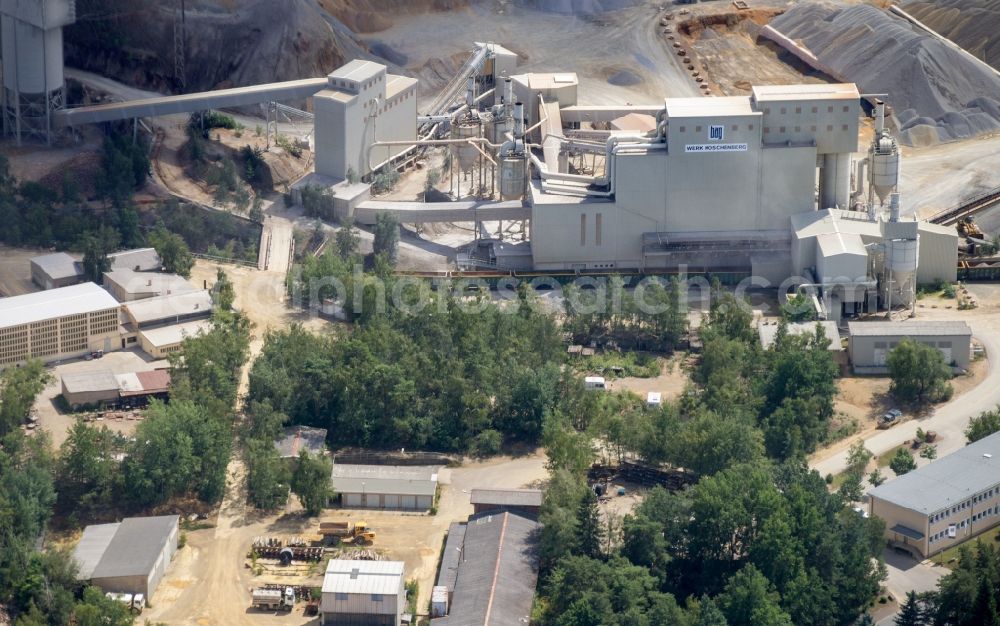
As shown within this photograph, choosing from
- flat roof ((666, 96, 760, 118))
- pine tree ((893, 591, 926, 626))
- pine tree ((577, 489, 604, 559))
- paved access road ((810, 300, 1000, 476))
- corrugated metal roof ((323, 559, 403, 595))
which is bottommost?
pine tree ((893, 591, 926, 626))

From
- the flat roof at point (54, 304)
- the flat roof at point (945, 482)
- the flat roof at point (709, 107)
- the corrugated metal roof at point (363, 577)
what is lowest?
the corrugated metal roof at point (363, 577)

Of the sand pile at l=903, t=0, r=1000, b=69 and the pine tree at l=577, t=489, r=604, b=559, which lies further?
A: the sand pile at l=903, t=0, r=1000, b=69

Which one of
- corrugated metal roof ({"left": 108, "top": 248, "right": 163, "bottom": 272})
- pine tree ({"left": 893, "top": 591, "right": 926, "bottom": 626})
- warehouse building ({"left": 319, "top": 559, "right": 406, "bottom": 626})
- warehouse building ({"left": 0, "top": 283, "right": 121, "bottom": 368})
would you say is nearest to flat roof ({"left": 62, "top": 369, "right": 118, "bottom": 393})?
warehouse building ({"left": 0, "top": 283, "right": 121, "bottom": 368})

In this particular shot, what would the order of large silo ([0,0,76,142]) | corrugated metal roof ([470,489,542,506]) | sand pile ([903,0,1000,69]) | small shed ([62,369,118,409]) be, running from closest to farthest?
corrugated metal roof ([470,489,542,506]), small shed ([62,369,118,409]), large silo ([0,0,76,142]), sand pile ([903,0,1000,69])

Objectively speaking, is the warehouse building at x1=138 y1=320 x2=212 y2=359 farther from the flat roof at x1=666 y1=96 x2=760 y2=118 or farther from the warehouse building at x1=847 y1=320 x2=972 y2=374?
the warehouse building at x1=847 y1=320 x2=972 y2=374

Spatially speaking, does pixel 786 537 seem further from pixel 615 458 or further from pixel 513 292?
pixel 513 292

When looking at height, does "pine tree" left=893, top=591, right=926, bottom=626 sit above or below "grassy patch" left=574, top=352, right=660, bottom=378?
below

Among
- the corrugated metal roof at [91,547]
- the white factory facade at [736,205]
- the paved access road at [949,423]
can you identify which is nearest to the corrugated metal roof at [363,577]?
the corrugated metal roof at [91,547]

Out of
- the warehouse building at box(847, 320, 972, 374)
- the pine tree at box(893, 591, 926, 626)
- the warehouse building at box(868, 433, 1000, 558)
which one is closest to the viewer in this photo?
the pine tree at box(893, 591, 926, 626)

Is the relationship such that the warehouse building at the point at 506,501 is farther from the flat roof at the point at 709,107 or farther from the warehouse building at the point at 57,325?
the flat roof at the point at 709,107
